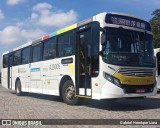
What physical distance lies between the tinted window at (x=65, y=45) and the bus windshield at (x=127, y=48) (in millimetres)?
2409

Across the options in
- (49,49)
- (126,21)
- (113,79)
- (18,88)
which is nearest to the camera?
(113,79)

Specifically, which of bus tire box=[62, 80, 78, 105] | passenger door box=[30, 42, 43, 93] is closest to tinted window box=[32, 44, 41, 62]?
passenger door box=[30, 42, 43, 93]

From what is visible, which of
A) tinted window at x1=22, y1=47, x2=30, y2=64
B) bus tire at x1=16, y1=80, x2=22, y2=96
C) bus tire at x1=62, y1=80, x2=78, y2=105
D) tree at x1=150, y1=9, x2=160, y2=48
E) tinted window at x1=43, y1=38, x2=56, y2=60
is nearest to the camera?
Result: bus tire at x1=62, y1=80, x2=78, y2=105

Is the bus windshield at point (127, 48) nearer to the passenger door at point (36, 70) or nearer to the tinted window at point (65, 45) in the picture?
the tinted window at point (65, 45)

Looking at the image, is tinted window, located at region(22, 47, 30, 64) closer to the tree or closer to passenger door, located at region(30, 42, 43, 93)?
passenger door, located at region(30, 42, 43, 93)

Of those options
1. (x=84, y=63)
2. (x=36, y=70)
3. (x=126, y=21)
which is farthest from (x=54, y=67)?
(x=126, y=21)

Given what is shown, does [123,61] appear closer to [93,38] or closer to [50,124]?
[93,38]

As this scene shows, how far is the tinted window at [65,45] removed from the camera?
1331 cm

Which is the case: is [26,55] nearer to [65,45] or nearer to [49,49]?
[49,49]

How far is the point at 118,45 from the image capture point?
1120cm

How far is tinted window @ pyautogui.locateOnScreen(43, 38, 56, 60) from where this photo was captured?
49.5 ft

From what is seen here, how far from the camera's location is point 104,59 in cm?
1102

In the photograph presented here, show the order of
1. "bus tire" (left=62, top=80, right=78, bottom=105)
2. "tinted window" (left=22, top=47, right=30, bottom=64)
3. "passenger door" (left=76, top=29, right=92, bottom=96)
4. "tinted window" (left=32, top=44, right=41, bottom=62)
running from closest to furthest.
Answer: "passenger door" (left=76, top=29, right=92, bottom=96), "bus tire" (left=62, top=80, right=78, bottom=105), "tinted window" (left=32, top=44, right=41, bottom=62), "tinted window" (left=22, top=47, right=30, bottom=64)

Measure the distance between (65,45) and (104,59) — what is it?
328 centimetres
